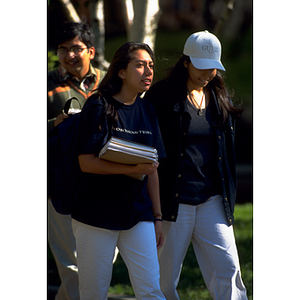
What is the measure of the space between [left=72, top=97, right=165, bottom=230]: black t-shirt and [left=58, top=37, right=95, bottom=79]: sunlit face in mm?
825

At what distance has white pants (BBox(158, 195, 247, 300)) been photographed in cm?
316

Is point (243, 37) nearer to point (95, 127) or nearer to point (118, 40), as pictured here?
point (118, 40)

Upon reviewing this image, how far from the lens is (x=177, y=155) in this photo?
10.1 feet

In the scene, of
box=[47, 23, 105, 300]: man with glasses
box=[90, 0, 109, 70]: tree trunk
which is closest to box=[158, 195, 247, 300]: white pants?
box=[47, 23, 105, 300]: man with glasses

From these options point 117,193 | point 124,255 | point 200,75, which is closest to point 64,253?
point 124,255

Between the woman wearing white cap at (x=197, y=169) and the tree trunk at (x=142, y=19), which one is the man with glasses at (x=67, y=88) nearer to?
the tree trunk at (x=142, y=19)

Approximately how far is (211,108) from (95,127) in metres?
0.95

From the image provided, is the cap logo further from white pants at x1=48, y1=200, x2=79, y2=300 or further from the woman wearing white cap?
white pants at x1=48, y1=200, x2=79, y2=300

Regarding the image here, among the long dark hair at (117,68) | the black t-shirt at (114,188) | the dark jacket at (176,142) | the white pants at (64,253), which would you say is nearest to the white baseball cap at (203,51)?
the dark jacket at (176,142)

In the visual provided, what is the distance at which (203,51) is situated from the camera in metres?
3.11

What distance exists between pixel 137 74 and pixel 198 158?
74 cm

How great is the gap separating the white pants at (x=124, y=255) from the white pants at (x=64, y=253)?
78 centimetres

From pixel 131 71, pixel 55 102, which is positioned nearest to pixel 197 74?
pixel 131 71

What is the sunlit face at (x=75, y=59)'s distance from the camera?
3.42 meters
